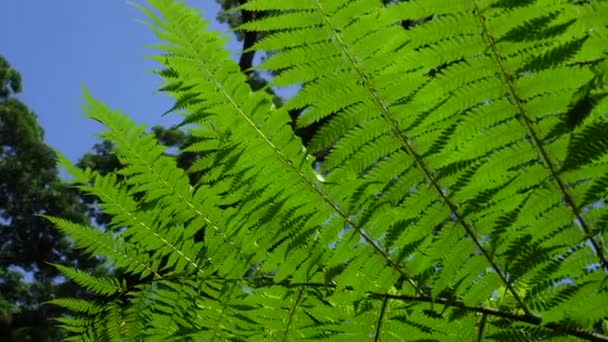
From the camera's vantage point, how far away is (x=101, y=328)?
1.29 meters

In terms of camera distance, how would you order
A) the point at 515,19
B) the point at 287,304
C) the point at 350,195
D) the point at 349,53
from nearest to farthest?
the point at 515,19
the point at 349,53
the point at 350,195
the point at 287,304

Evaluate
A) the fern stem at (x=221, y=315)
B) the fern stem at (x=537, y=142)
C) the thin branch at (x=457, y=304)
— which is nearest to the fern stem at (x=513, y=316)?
the thin branch at (x=457, y=304)

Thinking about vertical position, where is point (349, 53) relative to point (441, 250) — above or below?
above

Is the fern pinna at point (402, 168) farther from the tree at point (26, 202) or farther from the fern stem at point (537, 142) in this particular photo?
the tree at point (26, 202)

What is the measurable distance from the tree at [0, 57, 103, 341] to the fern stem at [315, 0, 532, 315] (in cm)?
1738

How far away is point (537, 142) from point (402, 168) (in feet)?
0.63

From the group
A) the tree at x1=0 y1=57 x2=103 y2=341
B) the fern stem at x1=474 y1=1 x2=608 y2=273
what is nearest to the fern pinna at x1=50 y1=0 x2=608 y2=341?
the fern stem at x1=474 y1=1 x2=608 y2=273

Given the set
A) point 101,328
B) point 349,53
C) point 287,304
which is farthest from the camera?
point 101,328

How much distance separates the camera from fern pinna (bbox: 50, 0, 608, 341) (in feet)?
2.70

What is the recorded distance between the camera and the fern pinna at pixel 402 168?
0.82 meters

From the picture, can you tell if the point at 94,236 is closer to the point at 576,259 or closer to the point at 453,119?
the point at 453,119

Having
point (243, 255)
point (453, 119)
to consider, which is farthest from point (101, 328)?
point (453, 119)

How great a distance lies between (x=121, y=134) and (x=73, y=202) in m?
17.6

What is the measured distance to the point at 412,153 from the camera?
0.94 metres
